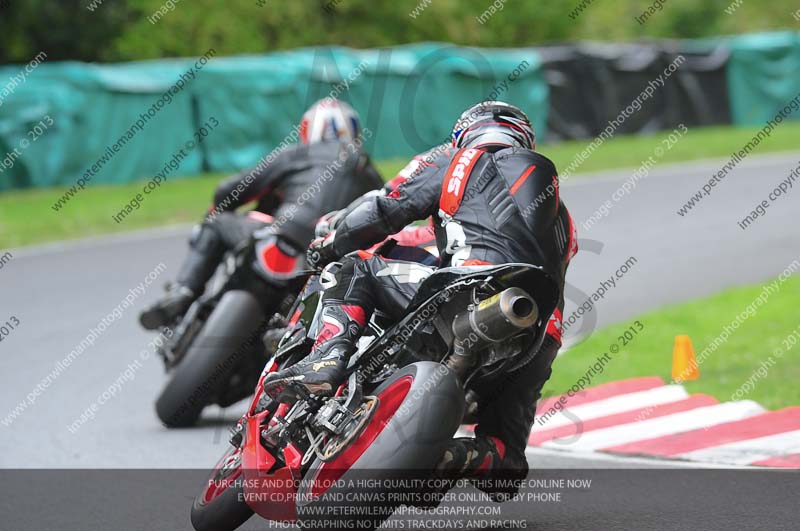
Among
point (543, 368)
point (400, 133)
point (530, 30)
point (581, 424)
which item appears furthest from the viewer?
point (530, 30)

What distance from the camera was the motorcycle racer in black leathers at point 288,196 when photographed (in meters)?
7.76

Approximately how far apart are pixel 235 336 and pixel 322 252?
216 centimetres

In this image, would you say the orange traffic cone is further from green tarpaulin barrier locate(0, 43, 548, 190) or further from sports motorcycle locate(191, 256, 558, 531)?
green tarpaulin barrier locate(0, 43, 548, 190)

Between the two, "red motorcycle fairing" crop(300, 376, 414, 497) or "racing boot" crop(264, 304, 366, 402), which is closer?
"red motorcycle fairing" crop(300, 376, 414, 497)

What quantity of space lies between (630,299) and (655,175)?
29.7 feet

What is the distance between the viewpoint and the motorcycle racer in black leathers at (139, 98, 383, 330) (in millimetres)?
7758

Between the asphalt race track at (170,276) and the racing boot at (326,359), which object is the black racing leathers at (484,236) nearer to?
the racing boot at (326,359)

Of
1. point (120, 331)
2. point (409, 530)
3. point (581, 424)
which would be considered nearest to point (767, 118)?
point (120, 331)

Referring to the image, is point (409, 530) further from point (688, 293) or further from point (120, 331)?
point (688, 293)

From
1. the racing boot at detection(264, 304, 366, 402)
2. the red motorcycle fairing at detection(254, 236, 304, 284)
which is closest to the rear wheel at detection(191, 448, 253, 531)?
the racing boot at detection(264, 304, 366, 402)

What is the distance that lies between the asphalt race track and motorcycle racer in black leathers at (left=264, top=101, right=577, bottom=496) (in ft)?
1.35

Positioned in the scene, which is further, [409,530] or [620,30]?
[620,30]

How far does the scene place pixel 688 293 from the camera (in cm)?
1217

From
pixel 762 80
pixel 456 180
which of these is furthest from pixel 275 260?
pixel 762 80
